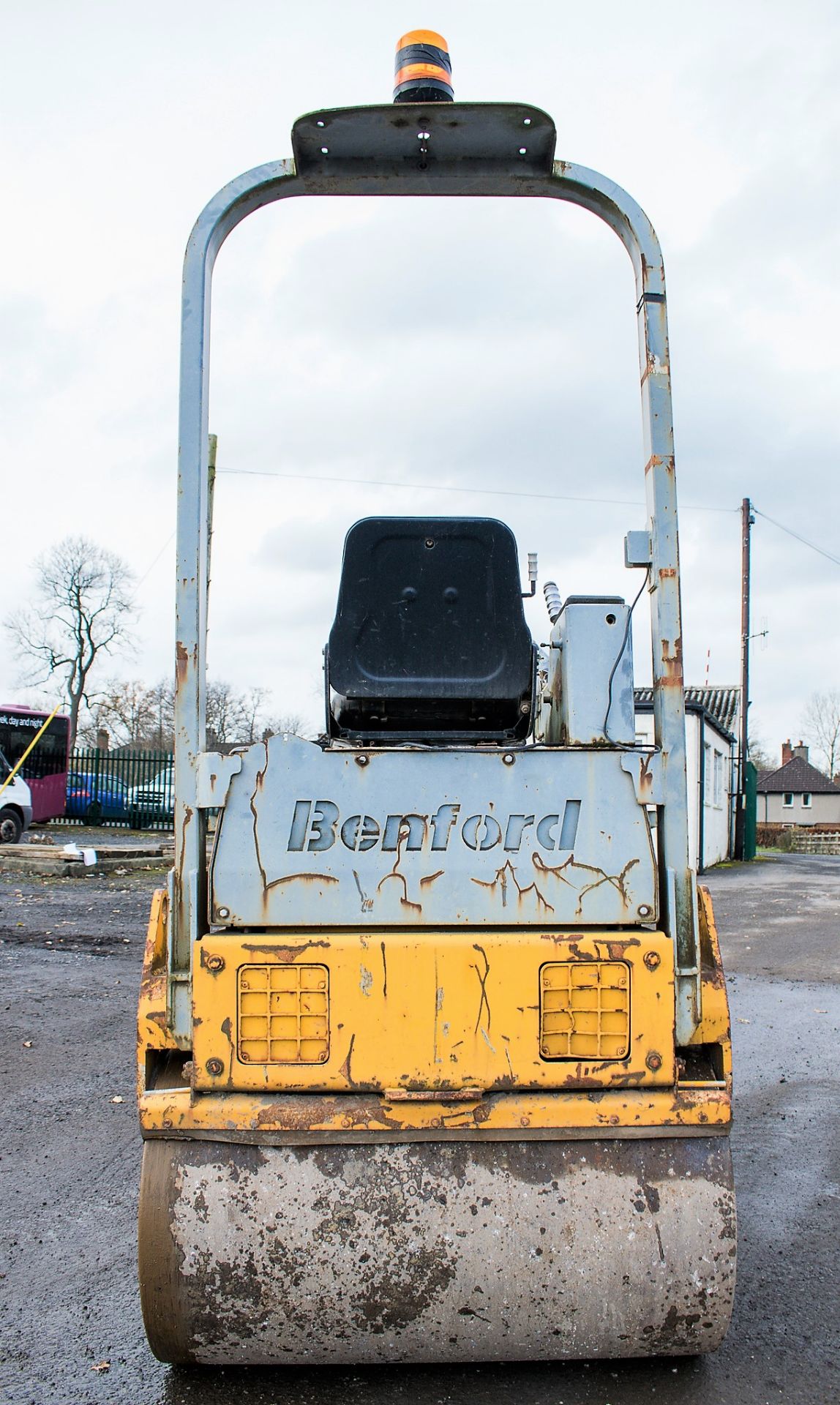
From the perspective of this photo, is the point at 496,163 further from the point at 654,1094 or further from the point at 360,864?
the point at 654,1094

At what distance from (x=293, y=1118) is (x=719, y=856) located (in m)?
23.4

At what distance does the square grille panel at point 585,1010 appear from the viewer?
2551mm

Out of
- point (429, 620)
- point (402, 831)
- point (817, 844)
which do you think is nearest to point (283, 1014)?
point (402, 831)

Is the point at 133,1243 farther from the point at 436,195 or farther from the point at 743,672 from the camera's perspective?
the point at 743,672

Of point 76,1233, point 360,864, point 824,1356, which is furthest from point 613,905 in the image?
point 76,1233

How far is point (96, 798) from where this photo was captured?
2694cm

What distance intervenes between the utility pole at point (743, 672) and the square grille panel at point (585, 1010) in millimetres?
24571

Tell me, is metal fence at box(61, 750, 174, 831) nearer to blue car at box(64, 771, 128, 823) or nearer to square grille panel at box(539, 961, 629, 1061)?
blue car at box(64, 771, 128, 823)

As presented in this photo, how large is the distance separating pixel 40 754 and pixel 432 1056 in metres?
24.1

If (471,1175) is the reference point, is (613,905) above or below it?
above

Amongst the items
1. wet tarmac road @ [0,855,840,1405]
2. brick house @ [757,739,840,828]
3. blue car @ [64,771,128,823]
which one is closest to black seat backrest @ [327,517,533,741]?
wet tarmac road @ [0,855,840,1405]

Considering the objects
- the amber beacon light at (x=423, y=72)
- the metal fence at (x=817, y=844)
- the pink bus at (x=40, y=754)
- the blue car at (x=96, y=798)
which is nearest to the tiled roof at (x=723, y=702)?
the metal fence at (x=817, y=844)

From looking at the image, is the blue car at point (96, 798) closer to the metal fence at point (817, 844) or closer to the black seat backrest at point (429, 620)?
the black seat backrest at point (429, 620)

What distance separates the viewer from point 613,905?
2.62m
